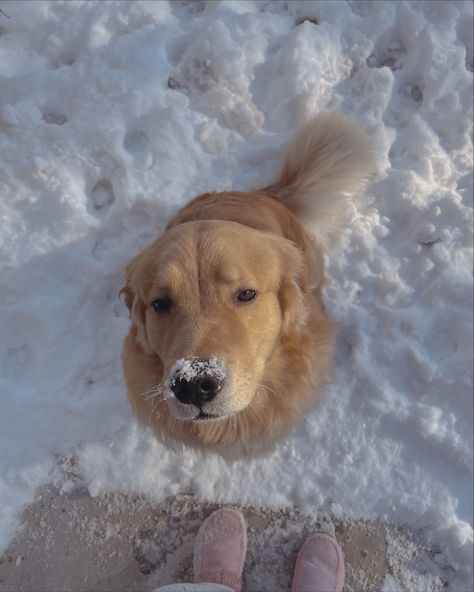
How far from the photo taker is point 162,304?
196 cm

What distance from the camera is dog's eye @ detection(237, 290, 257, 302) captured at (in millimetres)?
1943

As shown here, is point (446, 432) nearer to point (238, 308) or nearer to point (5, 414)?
point (238, 308)

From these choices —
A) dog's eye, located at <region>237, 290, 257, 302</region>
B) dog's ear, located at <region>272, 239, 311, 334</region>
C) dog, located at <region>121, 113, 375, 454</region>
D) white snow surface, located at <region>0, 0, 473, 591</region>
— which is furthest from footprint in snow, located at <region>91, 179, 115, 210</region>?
dog's eye, located at <region>237, 290, 257, 302</region>

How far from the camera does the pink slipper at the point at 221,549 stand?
246cm

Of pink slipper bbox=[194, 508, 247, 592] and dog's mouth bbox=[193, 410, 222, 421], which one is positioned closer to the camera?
dog's mouth bbox=[193, 410, 222, 421]

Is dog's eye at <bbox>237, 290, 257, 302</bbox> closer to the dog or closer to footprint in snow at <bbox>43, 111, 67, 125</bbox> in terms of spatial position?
the dog

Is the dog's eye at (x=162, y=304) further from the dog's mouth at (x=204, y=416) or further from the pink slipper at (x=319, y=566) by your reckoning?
the pink slipper at (x=319, y=566)

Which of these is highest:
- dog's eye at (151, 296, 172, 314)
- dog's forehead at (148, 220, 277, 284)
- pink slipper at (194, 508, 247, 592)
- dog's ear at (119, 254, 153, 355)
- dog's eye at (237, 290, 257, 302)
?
dog's forehead at (148, 220, 277, 284)

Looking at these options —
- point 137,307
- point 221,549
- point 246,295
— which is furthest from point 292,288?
point 221,549

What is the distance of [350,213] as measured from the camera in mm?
3090

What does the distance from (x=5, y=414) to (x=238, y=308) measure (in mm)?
1583

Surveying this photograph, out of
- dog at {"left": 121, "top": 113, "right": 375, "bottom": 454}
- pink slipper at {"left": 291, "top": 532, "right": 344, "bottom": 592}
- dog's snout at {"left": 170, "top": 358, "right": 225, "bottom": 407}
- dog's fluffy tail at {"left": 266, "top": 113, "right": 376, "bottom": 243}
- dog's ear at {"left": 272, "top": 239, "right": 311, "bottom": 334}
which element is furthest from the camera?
dog's fluffy tail at {"left": 266, "top": 113, "right": 376, "bottom": 243}

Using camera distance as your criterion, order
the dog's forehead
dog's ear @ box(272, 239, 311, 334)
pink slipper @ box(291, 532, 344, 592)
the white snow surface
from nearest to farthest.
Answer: the dog's forehead
dog's ear @ box(272, 239, 311, 334)
pink slipper @ box(291, 532, 344, 592)
the white snow surface

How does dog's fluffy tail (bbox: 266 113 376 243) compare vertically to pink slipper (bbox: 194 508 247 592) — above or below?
above
